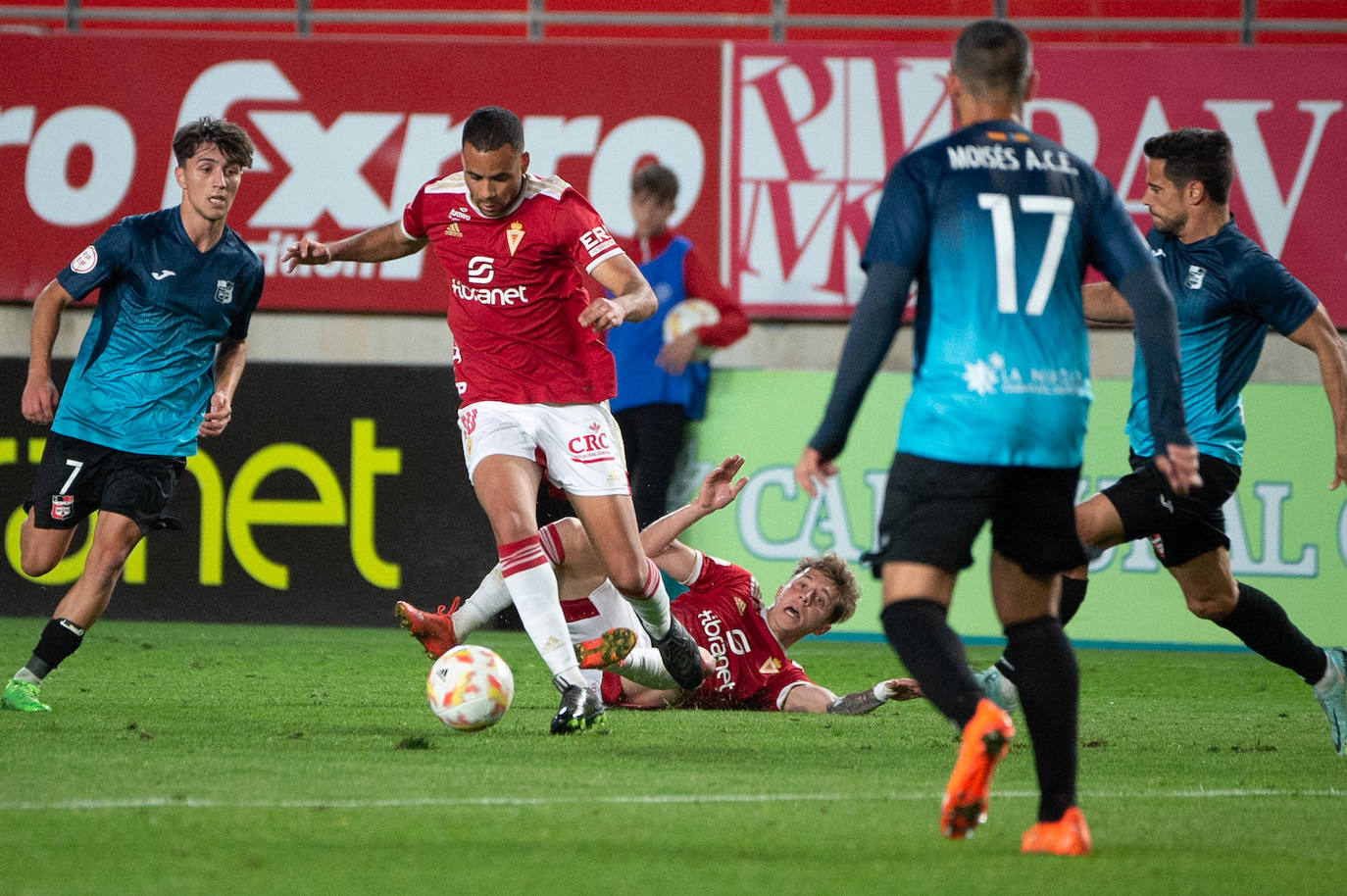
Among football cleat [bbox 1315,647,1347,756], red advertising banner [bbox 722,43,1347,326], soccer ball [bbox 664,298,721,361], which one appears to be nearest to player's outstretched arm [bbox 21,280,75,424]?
soccer ball [bbox 664,298,721,361]

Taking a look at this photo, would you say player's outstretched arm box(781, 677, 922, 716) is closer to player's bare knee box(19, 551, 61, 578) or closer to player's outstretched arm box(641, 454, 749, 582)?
player's outstretched arm box(641, 454, 749, 582)

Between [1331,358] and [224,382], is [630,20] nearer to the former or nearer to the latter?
[224,382]

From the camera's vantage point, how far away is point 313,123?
37.3 ft

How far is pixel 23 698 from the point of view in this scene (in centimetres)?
612

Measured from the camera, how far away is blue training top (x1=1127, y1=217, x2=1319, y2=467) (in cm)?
587

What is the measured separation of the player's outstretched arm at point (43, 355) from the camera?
247 inches

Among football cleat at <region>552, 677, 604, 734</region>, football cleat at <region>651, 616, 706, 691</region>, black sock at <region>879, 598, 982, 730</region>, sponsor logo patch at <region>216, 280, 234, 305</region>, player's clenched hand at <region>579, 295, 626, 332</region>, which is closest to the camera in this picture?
black sock at <region>879, 598, 982, 730</region>

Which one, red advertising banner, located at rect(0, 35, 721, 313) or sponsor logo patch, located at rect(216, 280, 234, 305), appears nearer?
sponsor logo patch, located at rect(216, 280, 234, 305)

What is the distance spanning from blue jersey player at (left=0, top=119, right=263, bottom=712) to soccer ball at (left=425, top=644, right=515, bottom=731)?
53.8 inches

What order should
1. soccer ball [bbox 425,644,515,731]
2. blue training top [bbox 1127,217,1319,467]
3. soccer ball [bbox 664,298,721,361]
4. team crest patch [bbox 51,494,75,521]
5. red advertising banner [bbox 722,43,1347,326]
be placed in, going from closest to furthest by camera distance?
soccer ball [bbox 425,644,515,731]
blue training top [bbox 1127,217,1319,467]
team crest patch [bbox 51,494,75,521]
soccer ball [bbox 664,298,721,361]
red advertising banner [bbox 722,43,1347,326]

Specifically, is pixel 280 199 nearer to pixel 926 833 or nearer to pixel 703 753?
pixel 703 753

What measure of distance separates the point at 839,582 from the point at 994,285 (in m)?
3.11

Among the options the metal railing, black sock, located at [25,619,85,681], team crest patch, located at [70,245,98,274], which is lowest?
black sock, located at [25,619,85,681]

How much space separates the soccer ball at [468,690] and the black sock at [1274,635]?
249 centimetres
